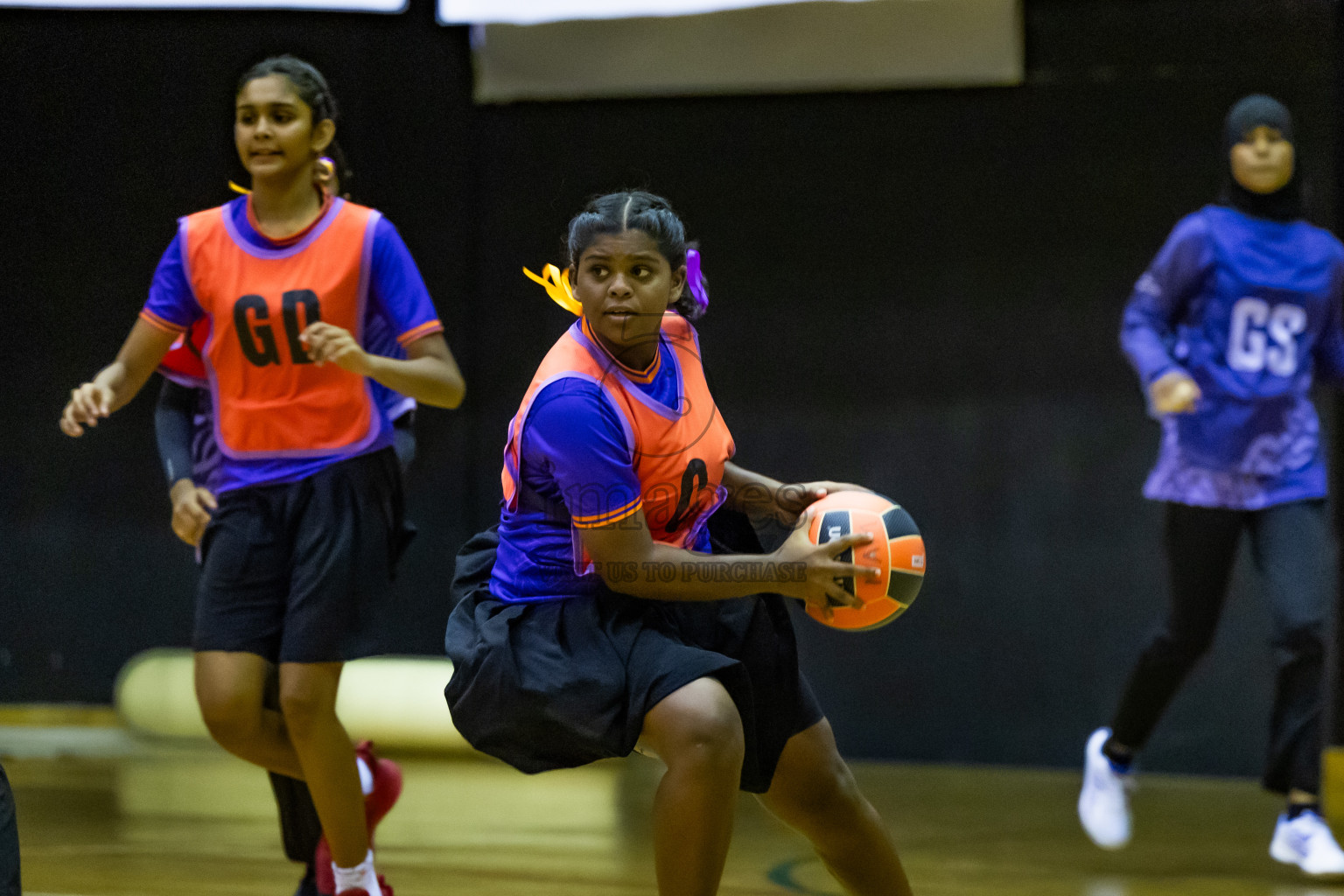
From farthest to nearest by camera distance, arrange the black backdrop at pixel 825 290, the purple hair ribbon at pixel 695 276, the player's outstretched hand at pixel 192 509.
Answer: the black backdrop at pixel 825 290
the player's outstretched hand at pixel 192 509
the purple hair ribbon at pixel 695 276

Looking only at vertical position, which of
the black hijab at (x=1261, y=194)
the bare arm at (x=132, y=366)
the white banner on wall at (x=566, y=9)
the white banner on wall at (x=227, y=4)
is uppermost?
the white banner on wall at (x=227, y=4)

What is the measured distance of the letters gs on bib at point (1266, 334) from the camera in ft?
12.2

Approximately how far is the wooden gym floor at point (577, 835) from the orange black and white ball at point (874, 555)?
140 cm

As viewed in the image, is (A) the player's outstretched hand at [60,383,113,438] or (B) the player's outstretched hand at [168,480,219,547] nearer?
(A) the player's outstretched hand at [60,383,113,438]

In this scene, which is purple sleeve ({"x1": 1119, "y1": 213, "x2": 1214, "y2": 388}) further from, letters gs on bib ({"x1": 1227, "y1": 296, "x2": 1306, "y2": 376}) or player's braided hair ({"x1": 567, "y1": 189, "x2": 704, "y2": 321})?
player's braided hair ({"x1": 567, "y1": 189, "x2": 704, "y2": 321})

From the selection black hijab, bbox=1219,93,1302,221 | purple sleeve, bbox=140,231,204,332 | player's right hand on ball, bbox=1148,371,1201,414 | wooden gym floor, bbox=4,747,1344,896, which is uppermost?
black hijab, bbox=1219,93,1302,221

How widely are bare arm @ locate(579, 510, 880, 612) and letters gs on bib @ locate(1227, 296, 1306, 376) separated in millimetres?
2033

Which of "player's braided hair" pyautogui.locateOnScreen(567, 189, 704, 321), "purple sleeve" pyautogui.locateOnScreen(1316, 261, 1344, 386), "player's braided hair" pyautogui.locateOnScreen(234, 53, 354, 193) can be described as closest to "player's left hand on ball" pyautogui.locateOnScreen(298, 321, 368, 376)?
"player's braided hair" pyautogui.locateOnScreen(567, 189, 704, 321)

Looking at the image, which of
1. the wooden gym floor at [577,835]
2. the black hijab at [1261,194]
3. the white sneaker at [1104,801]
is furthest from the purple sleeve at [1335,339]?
the wooden gym floor at [577,835]

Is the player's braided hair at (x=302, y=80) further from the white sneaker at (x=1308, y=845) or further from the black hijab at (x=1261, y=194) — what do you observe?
the white sneaker at (x=1308, y=845)

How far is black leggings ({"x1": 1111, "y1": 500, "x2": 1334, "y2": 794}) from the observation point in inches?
140

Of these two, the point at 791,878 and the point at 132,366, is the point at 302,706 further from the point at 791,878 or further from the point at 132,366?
the point at 791,878

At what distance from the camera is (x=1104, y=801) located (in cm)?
382

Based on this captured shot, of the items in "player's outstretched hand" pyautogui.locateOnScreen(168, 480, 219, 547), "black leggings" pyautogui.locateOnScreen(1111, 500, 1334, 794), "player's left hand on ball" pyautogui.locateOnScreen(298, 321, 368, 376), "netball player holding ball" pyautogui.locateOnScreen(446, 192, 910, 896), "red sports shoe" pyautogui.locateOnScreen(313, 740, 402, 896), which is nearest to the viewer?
"netball player holding ball" pyautogui.locateOnScreen(446, 192, 910, 896)
